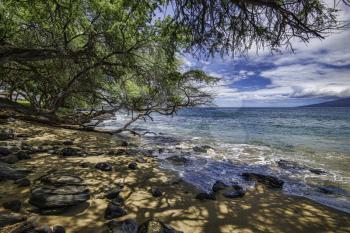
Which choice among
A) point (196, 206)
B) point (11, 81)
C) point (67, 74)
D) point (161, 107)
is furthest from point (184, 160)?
point (11, 81)

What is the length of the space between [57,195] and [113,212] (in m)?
1.24

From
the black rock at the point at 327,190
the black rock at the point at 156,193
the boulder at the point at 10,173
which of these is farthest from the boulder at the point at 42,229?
the black rock at the point at 327,190

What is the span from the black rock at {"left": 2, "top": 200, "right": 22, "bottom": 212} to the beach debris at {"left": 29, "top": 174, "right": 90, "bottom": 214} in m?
0.23

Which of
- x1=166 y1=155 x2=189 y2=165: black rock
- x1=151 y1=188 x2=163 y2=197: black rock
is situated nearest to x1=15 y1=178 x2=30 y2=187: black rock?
x1=151 y1=188 x2=163 y2=197: black rock

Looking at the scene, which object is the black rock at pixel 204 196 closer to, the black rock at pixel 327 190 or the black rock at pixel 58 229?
the black rock at pixel 58 229

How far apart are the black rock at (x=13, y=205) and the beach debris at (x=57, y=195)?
0.23m

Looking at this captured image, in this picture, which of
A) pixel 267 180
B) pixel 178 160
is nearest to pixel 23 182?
pixel 178 160

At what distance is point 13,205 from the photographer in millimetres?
4613

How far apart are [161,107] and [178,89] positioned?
3.99ft

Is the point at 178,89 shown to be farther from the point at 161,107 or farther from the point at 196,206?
the point at 196,206

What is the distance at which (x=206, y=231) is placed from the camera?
14.9 ft

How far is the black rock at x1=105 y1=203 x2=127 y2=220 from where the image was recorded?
185 inches

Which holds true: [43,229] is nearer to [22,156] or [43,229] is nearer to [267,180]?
[22,156]

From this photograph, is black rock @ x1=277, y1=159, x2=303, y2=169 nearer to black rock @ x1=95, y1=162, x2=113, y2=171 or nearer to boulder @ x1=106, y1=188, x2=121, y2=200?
black rock @ x1=95, y1=162, x2=113, y2=171
